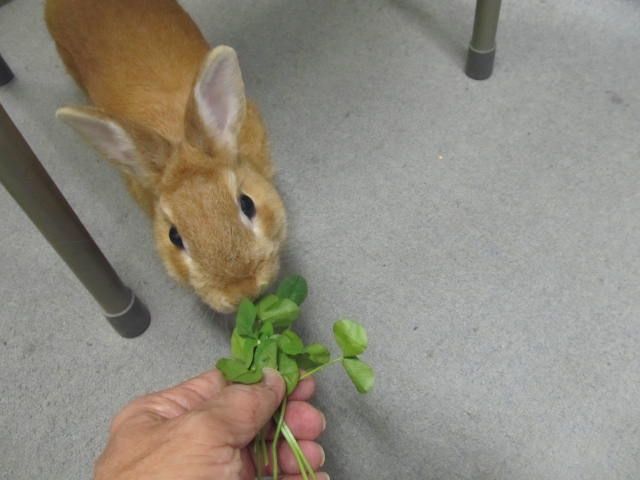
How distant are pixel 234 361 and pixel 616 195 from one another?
116 cm

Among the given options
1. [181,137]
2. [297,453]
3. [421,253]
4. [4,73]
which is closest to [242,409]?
[297,453]

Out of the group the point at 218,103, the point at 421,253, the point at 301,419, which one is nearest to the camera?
the point at 301,419

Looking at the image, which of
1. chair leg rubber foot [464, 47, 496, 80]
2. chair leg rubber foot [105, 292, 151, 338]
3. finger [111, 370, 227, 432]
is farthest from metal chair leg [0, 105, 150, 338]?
chair leg rubber foot [464, 47, 496, 80]

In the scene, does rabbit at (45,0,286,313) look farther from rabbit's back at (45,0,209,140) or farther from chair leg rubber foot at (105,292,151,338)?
chair leg rubber foot at (105,292,151,338)

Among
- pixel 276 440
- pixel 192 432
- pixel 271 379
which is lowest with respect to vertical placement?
pixel 276 440

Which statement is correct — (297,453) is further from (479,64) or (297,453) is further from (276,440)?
(479,64)

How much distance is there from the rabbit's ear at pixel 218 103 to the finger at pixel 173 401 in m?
0.47

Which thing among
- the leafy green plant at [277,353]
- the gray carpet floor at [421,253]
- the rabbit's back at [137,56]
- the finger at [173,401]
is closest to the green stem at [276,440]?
the leafy green plant at [277,353]

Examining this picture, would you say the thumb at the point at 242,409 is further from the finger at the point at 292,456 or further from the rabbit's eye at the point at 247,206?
the rabbit's eye at the point at 247,206

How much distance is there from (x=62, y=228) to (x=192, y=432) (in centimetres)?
55

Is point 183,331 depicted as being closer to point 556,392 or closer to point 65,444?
point 65,444

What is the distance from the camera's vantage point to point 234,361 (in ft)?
3.10

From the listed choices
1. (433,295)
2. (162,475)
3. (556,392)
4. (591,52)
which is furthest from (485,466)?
(591,52)

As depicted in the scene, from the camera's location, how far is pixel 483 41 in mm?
1669
